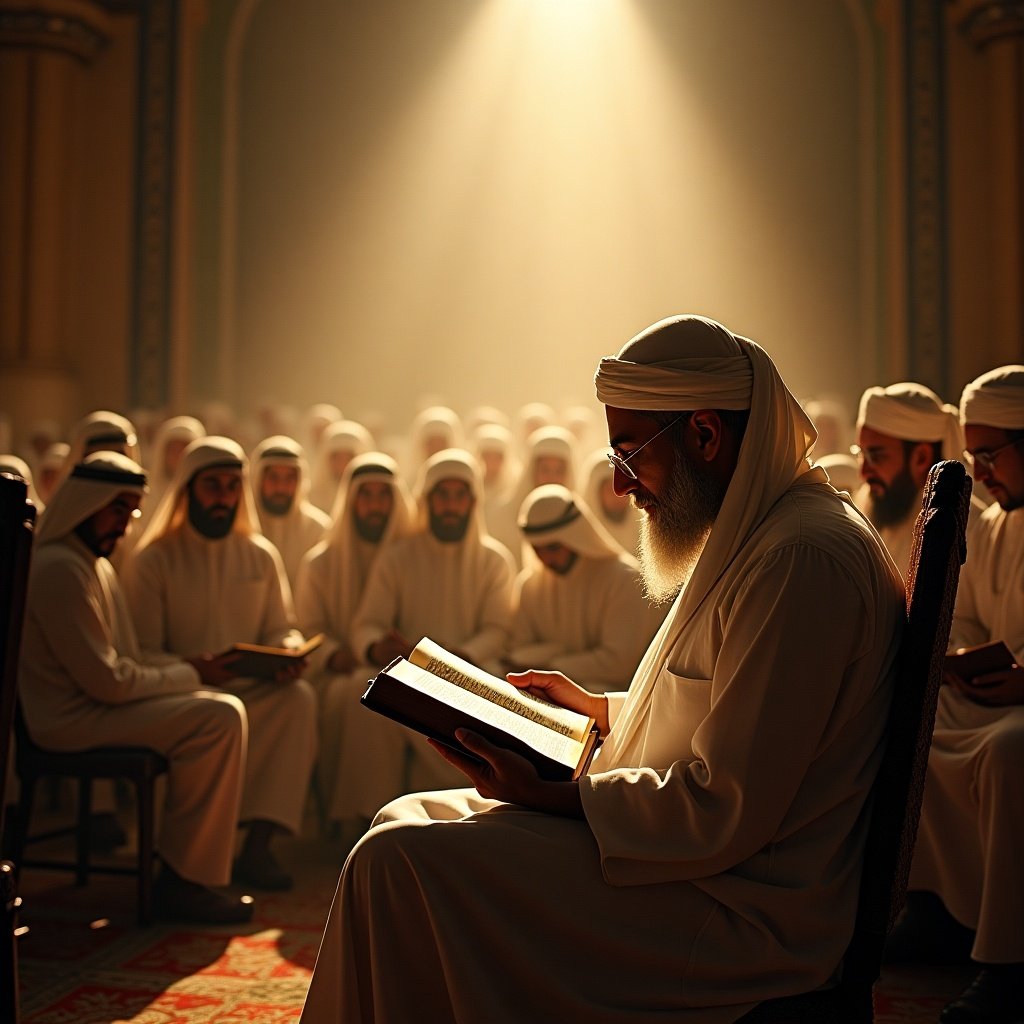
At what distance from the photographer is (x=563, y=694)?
292cm

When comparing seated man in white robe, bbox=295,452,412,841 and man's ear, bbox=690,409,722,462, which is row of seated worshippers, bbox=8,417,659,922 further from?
man's ear, bbox=690,409,722,462

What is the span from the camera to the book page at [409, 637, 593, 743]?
101 inches

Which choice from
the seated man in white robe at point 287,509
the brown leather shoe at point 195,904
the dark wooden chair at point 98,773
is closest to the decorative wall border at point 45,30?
the seated man in white robe at point 287,509

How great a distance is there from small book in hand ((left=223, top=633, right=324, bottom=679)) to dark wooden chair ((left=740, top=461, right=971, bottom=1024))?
333 centimetres

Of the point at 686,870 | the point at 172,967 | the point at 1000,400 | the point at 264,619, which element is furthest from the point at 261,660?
the point at 686,870

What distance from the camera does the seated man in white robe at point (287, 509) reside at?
7.62 m

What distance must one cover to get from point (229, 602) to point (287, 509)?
6.16 feet

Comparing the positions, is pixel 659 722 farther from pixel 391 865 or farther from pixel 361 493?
pixel 361 493

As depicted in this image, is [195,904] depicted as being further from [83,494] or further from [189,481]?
[189,481]

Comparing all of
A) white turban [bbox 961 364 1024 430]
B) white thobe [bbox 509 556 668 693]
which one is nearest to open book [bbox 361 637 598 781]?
white turban [bbox 961 364 1024 430]

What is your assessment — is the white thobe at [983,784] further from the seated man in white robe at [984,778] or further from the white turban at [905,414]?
the white turban at [905,414]

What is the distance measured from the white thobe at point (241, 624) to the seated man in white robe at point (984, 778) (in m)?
2.57

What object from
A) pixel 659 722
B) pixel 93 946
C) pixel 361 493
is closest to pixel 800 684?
pixel 659 722

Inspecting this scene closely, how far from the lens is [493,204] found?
1536cm
